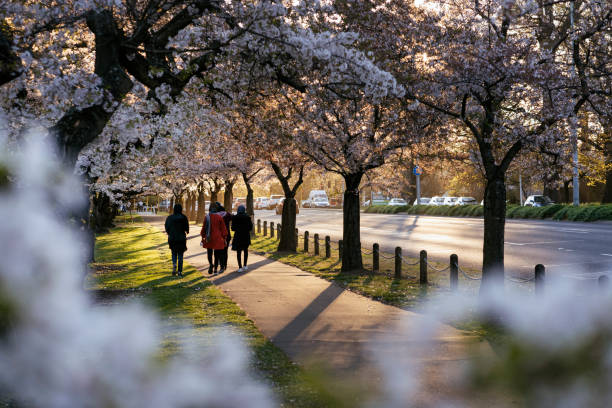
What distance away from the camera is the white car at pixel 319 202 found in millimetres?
73500

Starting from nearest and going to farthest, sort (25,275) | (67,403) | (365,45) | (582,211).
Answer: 1. (67,403)
2. (25,275)
3. (365,45)
4. (582,211)

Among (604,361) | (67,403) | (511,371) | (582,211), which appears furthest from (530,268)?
(582,211)

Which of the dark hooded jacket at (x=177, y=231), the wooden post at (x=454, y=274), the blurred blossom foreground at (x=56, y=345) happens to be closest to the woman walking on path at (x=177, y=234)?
the dark hooded jacket at (x=177, y=231)

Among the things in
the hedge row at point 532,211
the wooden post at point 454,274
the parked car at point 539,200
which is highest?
the parked car at point 539,200

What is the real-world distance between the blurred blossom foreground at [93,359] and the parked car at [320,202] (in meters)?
66.2

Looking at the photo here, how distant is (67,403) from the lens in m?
4.73

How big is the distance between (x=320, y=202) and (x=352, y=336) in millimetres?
66719

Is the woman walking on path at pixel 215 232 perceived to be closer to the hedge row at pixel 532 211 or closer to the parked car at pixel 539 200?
the hedge row at pixel 532 211

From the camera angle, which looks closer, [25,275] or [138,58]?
[25,275]

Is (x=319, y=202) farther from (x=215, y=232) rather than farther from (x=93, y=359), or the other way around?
(x=93, y=359)

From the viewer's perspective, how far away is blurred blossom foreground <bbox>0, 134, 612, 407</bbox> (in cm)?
502

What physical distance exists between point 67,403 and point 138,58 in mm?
5023

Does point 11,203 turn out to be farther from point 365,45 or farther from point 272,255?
point 272,255

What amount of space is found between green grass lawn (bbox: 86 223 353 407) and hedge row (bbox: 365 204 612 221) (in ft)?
78.5
